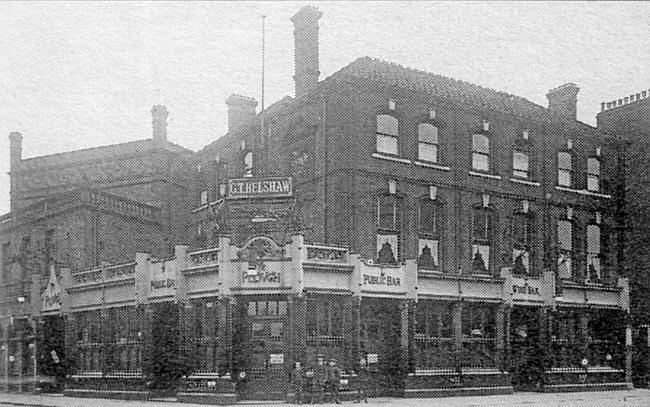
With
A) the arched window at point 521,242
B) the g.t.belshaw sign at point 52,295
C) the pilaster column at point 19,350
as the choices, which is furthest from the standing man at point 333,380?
the pilaster column at point 19,350

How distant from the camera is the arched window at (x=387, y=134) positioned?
110 ft

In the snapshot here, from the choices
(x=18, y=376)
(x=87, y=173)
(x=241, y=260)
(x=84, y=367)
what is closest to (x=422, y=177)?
(x=241, y=260)

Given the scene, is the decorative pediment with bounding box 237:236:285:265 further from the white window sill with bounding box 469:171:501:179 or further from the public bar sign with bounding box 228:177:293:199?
the white window sill with bounding box 469:171:501:179

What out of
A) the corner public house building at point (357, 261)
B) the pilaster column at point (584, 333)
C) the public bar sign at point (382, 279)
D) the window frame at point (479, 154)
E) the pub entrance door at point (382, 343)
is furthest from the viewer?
the window frame at point (479, 154)

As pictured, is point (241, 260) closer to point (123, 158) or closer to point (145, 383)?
point (145, 383)

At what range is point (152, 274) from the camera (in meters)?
31.0

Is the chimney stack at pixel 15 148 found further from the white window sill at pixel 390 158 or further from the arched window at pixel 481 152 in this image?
the arched window at pixel 481 152

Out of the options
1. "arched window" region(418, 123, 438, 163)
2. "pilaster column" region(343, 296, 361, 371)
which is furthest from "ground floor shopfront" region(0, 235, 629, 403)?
"arched window" region(418, 123, 438, 163)

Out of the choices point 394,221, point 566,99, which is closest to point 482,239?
point 394,221

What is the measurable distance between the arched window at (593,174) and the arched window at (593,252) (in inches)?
77.6

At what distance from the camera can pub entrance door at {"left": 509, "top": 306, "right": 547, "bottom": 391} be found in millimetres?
33375

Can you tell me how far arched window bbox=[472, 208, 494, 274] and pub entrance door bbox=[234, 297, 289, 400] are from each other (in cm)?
1156

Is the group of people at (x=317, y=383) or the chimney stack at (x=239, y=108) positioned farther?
the chimney stack at (x=239, y=108)

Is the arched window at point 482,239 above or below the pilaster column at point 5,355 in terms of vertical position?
above
